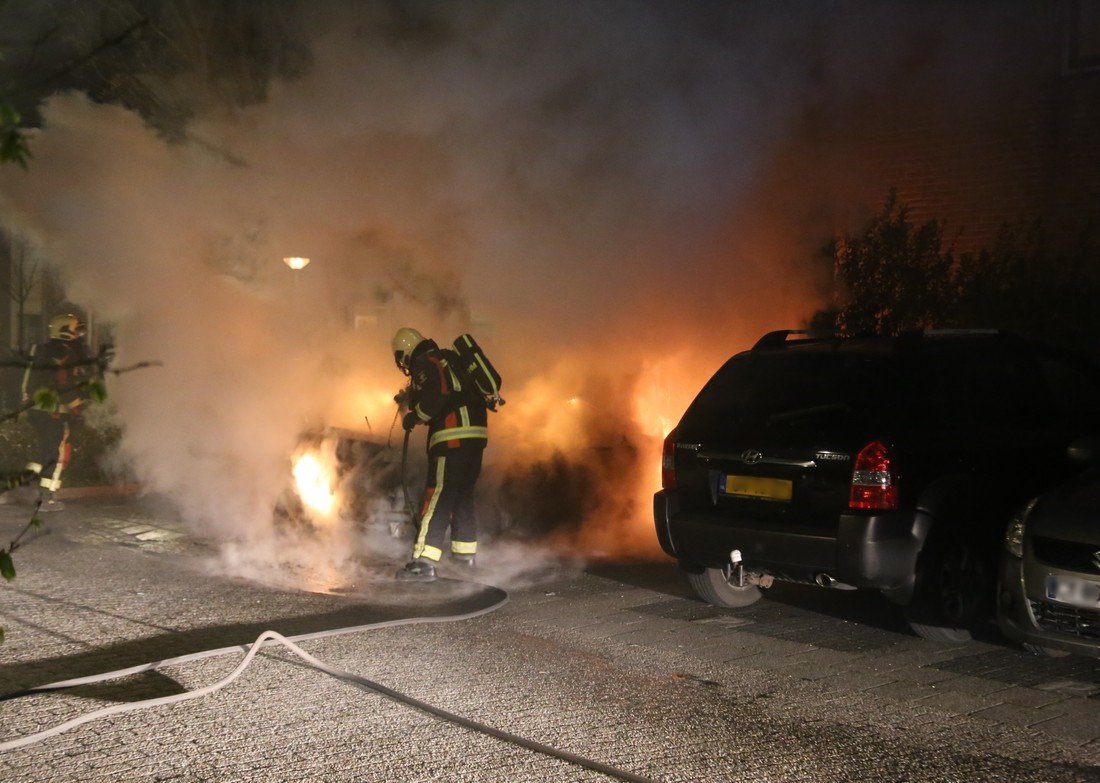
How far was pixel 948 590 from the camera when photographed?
5996mm

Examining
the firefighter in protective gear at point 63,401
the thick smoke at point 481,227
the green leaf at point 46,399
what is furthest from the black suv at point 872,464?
the firefighter in protective gear at point 63,401

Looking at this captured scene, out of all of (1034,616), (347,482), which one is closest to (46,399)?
(1034,616)

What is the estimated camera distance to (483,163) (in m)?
10.5

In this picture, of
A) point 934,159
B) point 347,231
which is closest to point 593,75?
point 347,231

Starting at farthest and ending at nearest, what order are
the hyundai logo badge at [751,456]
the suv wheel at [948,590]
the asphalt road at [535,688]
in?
1. the hyundai logo badge at [751,456]
2. the suv wheel at [948,590]
3. the asphalt road at [535,688]

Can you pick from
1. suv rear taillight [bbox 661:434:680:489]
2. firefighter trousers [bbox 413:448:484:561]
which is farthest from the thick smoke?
suv rear taillight [bbox 661:434:680:489]

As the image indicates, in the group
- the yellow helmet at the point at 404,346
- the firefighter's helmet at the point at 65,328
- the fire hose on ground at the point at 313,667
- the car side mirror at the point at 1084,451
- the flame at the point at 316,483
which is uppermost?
the firefighter's helmet at the point at 65,328

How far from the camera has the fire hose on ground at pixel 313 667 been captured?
4.19 metres

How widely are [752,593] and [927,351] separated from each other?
1.82 metres

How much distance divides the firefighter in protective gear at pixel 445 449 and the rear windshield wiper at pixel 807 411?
2.37 meters

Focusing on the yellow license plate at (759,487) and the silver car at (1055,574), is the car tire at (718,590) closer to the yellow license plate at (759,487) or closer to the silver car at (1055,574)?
the yellow license plate at (759,487)

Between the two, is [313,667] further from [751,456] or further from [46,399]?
[46,399]

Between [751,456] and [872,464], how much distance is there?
0.68m

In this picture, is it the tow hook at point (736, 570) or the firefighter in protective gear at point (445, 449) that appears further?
the firefighter in protective gear at point (445, 449)
